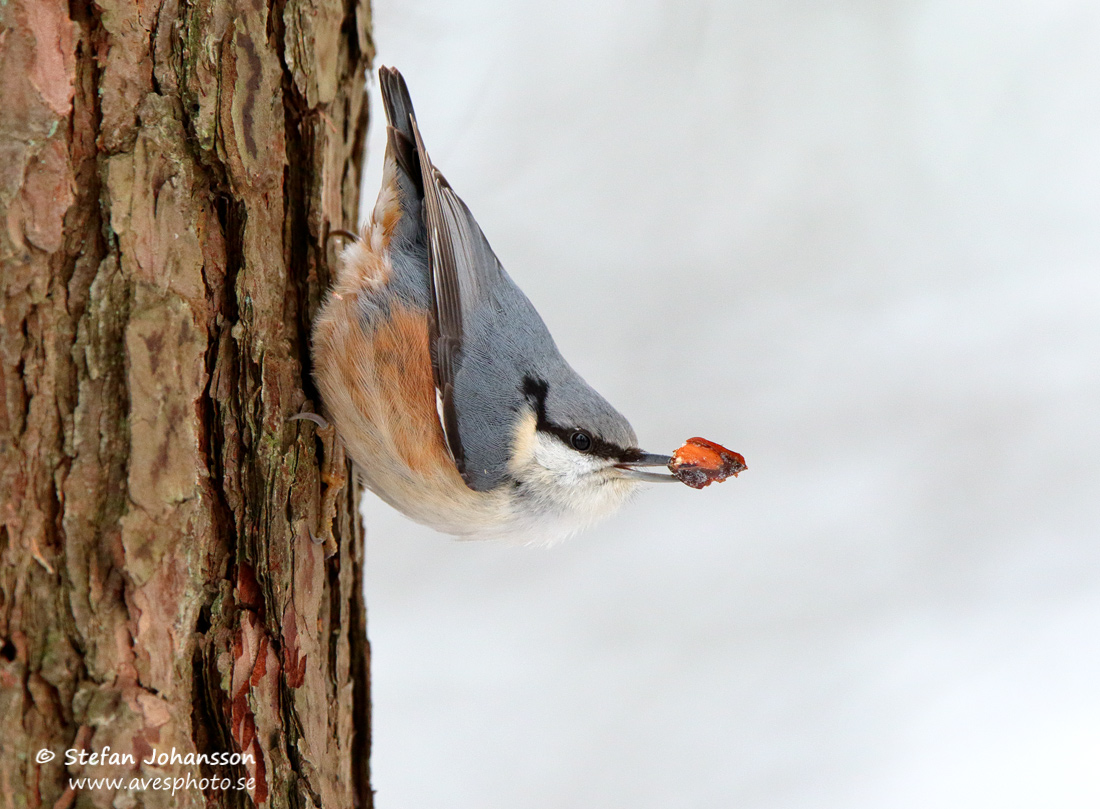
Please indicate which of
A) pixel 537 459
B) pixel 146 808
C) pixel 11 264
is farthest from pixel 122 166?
pixel 537 459

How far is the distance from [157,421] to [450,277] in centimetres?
80

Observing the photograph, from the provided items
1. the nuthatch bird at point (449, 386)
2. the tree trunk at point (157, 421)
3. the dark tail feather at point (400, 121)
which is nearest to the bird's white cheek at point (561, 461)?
the nuthatch bird at point (449, 386)

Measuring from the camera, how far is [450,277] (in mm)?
1770

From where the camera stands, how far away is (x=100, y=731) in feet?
3.22

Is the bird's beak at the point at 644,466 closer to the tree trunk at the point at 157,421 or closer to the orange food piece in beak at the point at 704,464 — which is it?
the orange food piece in beak at the point at 704,464

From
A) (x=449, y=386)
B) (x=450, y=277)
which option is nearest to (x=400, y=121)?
(x=450, y=277)

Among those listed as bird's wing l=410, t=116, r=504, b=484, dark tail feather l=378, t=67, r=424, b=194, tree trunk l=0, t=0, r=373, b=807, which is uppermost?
dark tail feather l=378, t=67, r=424, b=194

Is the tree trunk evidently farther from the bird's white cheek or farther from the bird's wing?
the bird's white cheek

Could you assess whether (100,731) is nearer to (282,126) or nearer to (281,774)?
(281,774)

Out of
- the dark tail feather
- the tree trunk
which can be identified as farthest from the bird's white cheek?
the dark tail feather

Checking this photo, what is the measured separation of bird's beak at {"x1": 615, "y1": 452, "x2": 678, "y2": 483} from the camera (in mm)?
1780

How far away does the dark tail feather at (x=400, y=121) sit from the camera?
1852 millimetres

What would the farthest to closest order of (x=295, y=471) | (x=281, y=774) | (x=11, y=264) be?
(x=295, y=471), (x=281, y=774), (x=11, y=264)

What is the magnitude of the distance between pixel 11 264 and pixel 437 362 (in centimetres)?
82
